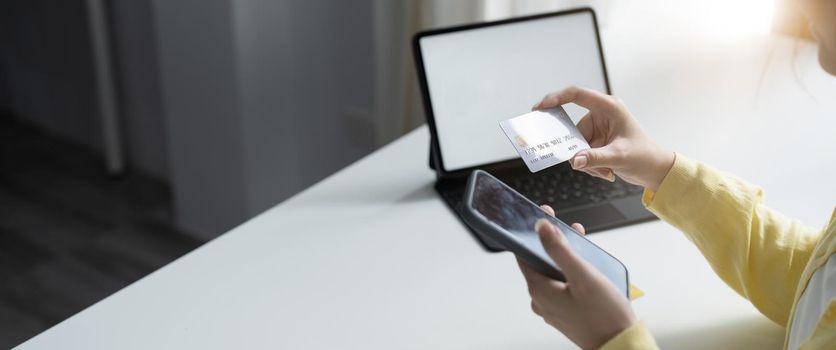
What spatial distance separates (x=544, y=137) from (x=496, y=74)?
31cm

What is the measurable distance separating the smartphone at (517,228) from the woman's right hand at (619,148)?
0.08 metres

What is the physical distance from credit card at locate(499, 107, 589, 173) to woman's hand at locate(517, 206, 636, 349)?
0.57 ft

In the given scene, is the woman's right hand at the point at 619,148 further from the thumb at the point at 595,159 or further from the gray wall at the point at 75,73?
the gray wall at the point at 75,73

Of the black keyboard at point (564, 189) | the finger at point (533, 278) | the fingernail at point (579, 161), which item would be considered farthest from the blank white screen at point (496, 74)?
the finger at point (533, 278)

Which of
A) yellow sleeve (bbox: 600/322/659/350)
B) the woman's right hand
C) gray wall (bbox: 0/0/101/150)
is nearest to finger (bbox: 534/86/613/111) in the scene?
the woman's right hand

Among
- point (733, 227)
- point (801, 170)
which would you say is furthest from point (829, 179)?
point (733, 227)

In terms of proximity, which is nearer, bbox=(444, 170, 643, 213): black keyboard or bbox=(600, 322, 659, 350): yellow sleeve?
bbox=(600, 322, 659, 350): yellow sleeve

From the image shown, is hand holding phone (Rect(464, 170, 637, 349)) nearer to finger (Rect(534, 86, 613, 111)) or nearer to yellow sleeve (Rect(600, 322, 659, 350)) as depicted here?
yellow sleeve (Rect(600, 322, 659, 350))

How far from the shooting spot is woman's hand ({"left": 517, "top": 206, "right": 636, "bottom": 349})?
74 cm

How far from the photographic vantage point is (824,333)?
2.36ft

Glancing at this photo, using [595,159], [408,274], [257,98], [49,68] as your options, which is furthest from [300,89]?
[595,159]

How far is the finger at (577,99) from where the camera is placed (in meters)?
0.99

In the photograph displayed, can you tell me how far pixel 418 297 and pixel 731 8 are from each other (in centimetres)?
89

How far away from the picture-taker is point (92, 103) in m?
2.56
